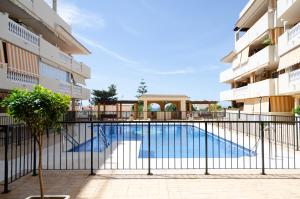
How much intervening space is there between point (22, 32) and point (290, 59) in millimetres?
17395

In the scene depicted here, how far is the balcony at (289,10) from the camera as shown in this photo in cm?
1834

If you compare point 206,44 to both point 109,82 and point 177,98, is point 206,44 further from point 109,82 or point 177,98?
point 109,82

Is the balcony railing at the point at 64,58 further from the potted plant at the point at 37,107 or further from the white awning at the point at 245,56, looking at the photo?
the potted plant at the point at 37,107

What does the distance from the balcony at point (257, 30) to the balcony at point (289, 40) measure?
2443mm

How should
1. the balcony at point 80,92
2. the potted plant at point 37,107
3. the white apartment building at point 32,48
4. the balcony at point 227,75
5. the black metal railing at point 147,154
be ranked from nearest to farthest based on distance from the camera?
the potted plant at point 37,107 → the black metal railing at point 147,154 → the white apartment building at point 32,48 → the balcony at point 80,92 → the balcony at point 227,75

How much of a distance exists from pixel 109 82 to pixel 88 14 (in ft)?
126

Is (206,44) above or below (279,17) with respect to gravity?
above

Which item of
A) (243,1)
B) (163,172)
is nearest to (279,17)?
(243,1)

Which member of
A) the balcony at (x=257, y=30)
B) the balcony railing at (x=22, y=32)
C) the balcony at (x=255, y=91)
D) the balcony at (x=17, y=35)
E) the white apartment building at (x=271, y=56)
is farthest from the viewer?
the balcony at (x=257, y=30)

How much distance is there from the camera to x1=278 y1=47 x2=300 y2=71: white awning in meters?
18.7

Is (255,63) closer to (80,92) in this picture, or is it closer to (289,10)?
(289,10)

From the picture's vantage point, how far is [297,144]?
12.3 m

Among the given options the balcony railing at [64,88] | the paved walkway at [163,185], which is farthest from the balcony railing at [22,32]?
the paved walkway at [163,185]

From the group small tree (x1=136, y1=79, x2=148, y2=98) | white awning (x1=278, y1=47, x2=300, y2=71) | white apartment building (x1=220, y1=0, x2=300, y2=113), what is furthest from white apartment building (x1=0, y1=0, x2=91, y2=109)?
small tree (x1=136, y1=79, x2=148, y2=98)
